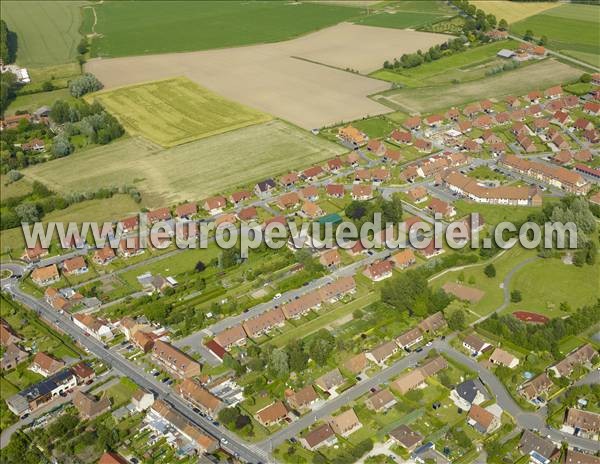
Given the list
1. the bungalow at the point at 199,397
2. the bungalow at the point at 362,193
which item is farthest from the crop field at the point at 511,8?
the bungalow at the point at 199,397

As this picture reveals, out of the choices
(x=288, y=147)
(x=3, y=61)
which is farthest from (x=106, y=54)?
(x=288, y=147)

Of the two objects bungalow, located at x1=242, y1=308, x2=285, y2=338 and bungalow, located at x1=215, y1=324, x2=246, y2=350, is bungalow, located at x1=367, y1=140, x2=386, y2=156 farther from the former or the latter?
bungalow, located at x1=215, y1=324, x2=246, y2=350

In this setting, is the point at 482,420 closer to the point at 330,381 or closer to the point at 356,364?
the point at 356,364

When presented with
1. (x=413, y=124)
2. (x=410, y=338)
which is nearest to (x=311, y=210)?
(x=410, y=338)

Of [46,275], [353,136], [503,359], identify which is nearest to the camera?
[503,359]

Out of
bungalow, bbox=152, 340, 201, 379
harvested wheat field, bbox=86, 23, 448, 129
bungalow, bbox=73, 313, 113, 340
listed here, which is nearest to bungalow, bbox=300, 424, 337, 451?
bungalow, bbox=152, 340, 201, 379

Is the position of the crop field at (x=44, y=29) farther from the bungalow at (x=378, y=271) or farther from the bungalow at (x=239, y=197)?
the bungalow at (x=378, y=271)

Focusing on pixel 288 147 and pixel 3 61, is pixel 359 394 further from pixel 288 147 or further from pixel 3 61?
pixel 3 61
